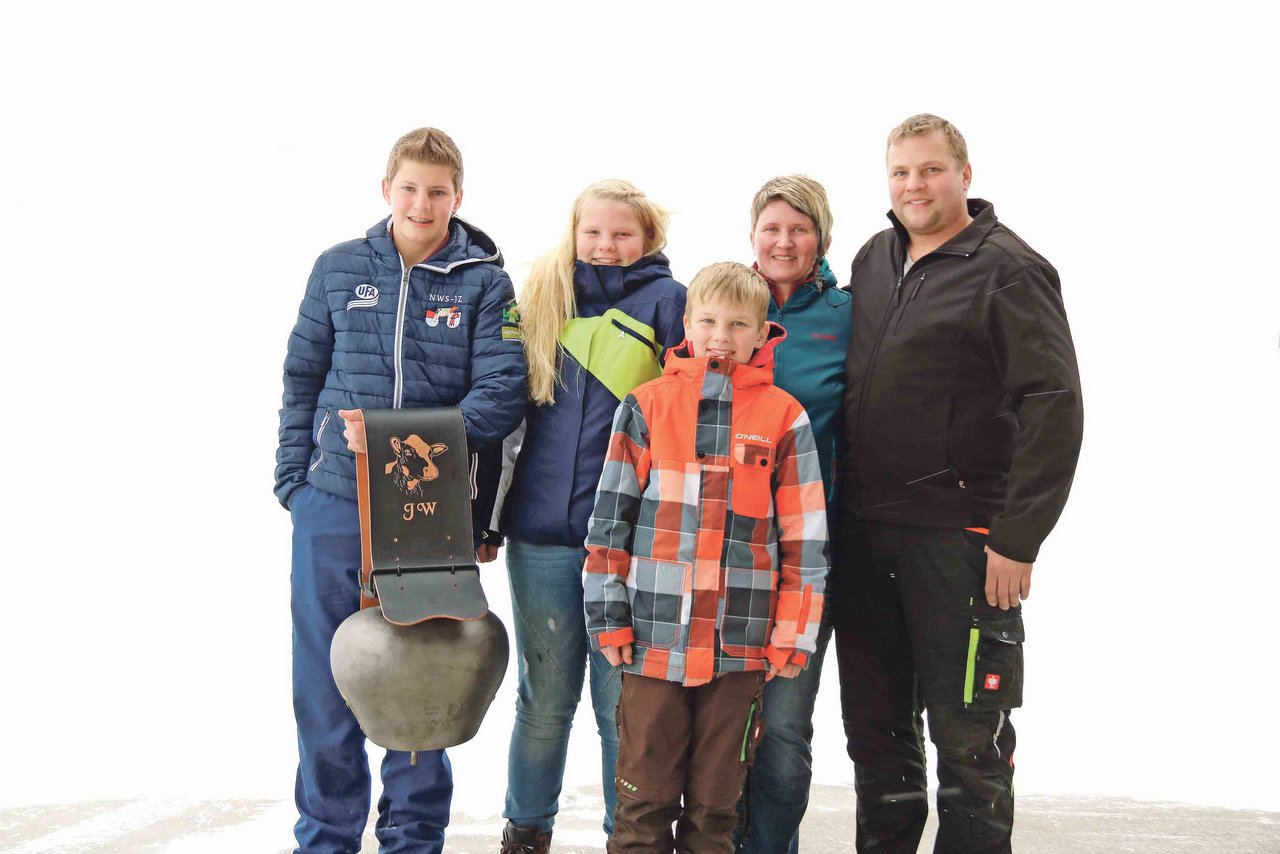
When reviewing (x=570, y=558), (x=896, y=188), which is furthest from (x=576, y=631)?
(x=896, y=188)

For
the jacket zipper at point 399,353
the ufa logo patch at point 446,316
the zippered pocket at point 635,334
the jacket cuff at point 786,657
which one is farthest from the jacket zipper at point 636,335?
the jacket cuff at point 786,657

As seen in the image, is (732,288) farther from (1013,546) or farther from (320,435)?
(320,435)

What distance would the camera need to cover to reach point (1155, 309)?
4219 mm

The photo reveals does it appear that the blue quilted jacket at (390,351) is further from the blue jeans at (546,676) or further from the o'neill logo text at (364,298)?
the blue jeans at (546,676)

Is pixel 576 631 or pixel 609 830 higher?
pixel 576 631

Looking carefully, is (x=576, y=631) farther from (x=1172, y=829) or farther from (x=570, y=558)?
(x=1172, y=829)

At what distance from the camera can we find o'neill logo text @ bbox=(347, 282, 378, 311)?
2018 millimetres

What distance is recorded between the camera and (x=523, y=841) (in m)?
2.11

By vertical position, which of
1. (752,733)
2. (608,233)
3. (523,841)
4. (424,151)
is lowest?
(523,841)

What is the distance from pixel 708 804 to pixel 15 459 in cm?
330

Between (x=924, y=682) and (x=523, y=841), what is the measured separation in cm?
85

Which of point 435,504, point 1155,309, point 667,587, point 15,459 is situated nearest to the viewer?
point 667,587

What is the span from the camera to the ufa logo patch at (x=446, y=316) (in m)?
2.03

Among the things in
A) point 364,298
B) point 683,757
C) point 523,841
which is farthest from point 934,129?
point 523,841
